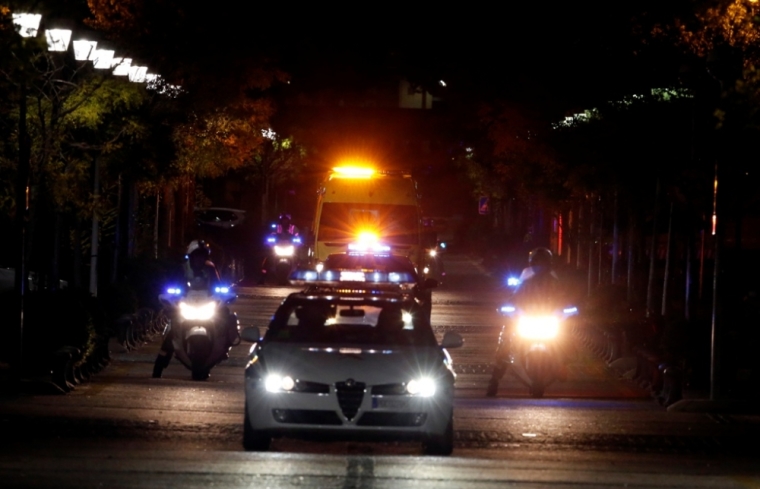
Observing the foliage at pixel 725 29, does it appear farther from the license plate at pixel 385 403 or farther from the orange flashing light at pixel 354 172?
the orange flashing light at pixel 354 172

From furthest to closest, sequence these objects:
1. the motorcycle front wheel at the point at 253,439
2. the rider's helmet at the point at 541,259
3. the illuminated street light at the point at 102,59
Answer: the illuminated street light at the point at 102,59 → the rider's helmet at the point at 541,259 → the motorcycle front wheel at the point at 253,439

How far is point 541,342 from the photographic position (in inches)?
661

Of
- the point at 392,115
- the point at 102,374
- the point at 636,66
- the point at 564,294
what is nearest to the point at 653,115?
the point at 636,66

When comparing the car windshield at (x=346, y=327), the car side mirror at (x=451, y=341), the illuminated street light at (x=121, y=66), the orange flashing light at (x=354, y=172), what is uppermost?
the illuminated street light at (x=121, y=66)

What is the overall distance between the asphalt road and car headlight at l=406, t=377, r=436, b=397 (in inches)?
22.4

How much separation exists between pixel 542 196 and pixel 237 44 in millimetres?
9852

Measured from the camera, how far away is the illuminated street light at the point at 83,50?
20.5 m

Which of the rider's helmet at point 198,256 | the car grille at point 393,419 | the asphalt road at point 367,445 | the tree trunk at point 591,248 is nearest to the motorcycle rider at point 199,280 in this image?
the rider's helmet at point 198,256

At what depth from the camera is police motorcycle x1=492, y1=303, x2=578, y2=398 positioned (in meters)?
16.7

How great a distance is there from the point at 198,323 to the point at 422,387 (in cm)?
664

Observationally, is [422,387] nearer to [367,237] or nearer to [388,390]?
[388,390]

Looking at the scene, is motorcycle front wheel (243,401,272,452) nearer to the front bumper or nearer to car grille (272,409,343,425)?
the front bumper

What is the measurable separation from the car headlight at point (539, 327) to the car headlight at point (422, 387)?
516 cm

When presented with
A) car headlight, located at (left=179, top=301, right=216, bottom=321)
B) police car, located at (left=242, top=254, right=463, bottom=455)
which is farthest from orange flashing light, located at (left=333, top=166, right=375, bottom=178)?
police car, located at (left=242, top=254, right=463, bottom=455)
